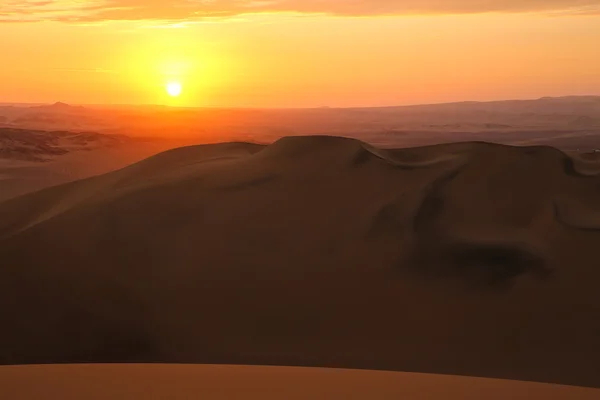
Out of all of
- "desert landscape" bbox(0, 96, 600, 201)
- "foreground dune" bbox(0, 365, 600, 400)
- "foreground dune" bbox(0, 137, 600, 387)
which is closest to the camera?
"foreground dune" bbox(0, 365, 600, 400)

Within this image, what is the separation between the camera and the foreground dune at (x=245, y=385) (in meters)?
3.18

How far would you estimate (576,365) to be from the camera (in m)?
4.87

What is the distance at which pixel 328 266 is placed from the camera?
6.32m

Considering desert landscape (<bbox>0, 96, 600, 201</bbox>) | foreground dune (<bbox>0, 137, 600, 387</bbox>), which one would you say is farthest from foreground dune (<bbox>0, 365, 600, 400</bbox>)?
desert landscape (<bbox>0, 96, 600, 201</bbox>)

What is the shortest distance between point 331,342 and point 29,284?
2505 mm

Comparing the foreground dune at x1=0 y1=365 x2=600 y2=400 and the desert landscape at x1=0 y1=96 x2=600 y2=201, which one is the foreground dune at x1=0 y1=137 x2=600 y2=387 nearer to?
the foreground dune at x1=0 y1=365 x2=600 y2=400

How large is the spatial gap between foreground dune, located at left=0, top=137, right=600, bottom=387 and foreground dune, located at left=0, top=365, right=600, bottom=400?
1.33 m

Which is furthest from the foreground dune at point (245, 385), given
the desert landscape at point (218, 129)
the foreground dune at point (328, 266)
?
the desert landscape at point (218, 129)

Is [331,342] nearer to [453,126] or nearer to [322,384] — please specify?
[322,384]

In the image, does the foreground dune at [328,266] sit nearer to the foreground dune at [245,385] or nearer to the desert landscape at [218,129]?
the foreground dune at [245,385]

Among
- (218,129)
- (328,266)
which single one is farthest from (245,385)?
(218,129)

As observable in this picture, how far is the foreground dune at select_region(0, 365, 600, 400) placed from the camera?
318 cm

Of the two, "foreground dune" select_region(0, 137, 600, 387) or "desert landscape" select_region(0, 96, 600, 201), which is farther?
"desert landscape" select_region(0, 96, 600, 201)

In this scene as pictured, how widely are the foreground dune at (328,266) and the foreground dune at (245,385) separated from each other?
1335mm
